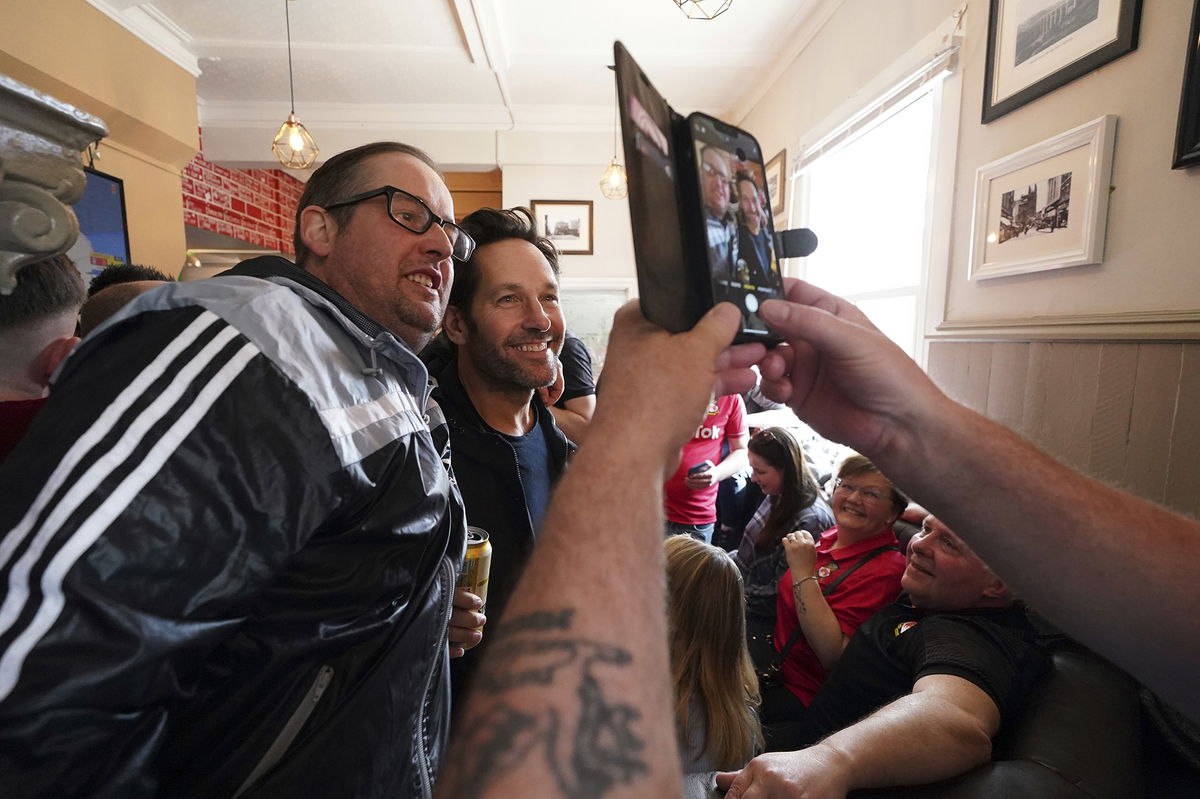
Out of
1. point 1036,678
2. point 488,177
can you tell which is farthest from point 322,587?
point 488,177

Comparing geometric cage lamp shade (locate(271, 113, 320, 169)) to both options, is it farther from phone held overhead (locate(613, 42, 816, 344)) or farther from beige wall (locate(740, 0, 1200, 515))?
phone held overhead (locate(613, 42, 816, 344))

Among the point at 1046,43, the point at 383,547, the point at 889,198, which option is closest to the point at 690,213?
the point at 383,547

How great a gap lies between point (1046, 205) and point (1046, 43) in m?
0.51

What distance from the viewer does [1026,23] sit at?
1940mm

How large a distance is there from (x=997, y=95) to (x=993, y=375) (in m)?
1.00

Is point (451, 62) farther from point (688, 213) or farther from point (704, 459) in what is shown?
point (688, 213)

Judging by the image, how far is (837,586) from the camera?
1.97m

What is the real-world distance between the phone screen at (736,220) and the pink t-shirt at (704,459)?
84.1 inches

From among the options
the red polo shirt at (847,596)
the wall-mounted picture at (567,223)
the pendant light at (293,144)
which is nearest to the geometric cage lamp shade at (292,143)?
the pendant light at (293,144)

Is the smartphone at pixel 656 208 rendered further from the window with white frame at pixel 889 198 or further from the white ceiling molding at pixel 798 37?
the white ceiling molding at pixel 798 37

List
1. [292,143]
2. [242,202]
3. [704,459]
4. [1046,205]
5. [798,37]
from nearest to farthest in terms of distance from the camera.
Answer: [1046,205] → [704,459] → [292,143] → [798,37] → [242,202]

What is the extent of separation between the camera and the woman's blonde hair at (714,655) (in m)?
1.43

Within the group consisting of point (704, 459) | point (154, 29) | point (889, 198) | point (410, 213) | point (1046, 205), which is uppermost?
point (154, 29)

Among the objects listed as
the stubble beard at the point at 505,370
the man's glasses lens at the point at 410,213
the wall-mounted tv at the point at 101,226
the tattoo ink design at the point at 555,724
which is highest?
the wall-mounted tv at the point at 101,226
